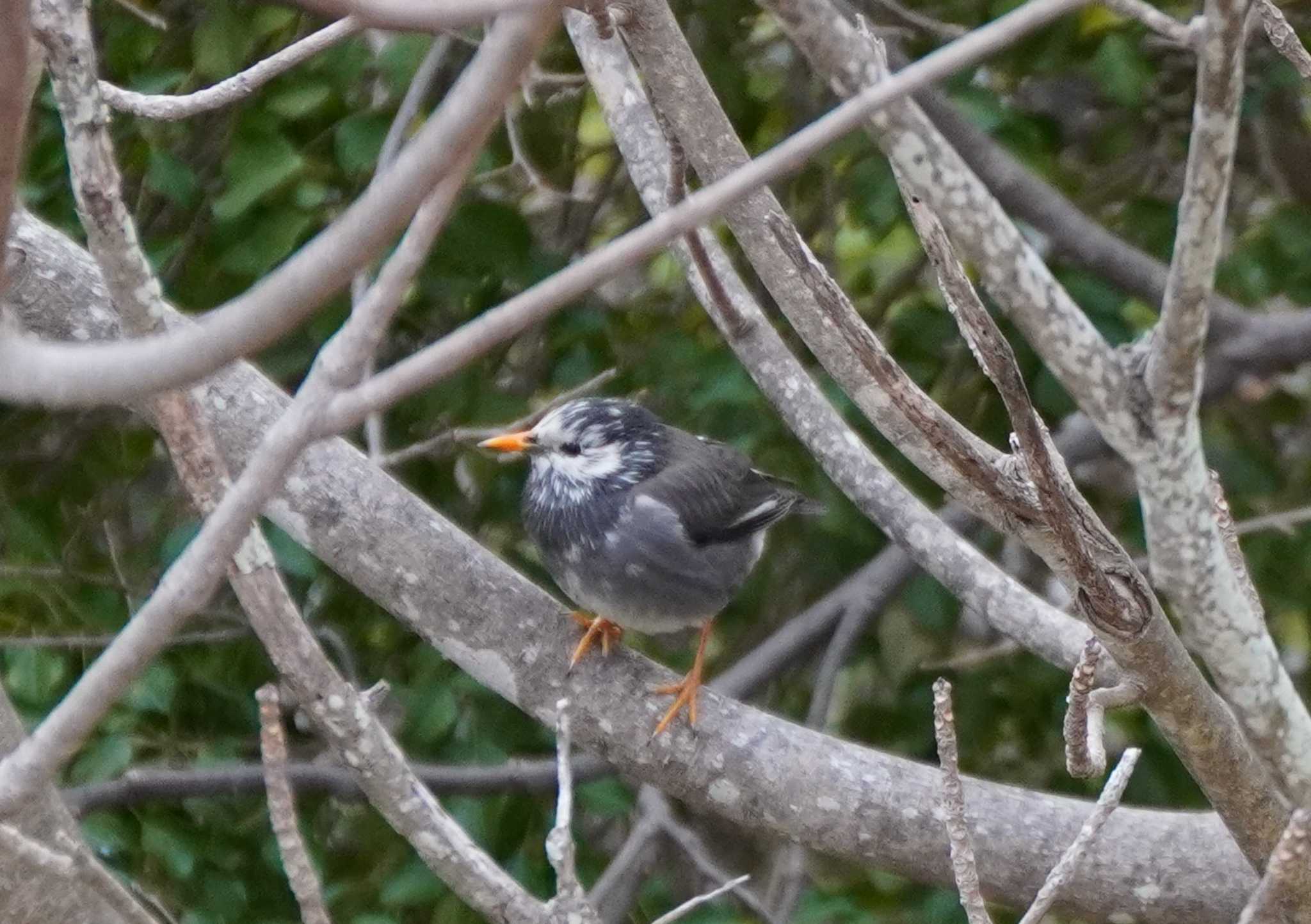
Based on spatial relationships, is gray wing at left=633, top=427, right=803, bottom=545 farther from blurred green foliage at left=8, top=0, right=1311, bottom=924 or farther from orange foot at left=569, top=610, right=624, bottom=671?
orange foot at left=569, top=610, right=624, bottom=671

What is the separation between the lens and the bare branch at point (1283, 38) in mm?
2061

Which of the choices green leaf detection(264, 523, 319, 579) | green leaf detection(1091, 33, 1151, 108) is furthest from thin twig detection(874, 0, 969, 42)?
green leaf detection(264, 523, 319, 579)

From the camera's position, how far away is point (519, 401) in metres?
3.57

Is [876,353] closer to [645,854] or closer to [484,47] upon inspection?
[484,47]

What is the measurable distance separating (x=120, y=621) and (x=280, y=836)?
81.3 inches

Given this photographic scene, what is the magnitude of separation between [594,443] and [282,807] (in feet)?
7.22

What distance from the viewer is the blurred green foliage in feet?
10.7

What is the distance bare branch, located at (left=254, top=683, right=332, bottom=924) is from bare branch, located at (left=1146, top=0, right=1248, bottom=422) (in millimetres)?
861

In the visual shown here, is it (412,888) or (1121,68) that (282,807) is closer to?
(412,888)

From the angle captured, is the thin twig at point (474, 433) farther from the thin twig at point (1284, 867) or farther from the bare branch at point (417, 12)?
the bare branch at point (417, 12)

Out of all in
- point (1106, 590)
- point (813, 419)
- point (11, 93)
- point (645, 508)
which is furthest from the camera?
point (645, 508)

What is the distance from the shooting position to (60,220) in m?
3.46

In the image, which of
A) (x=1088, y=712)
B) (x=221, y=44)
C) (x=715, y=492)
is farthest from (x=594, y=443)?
(x=1088, y=712)

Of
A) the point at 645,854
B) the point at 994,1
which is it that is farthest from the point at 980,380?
the point at 645,854
